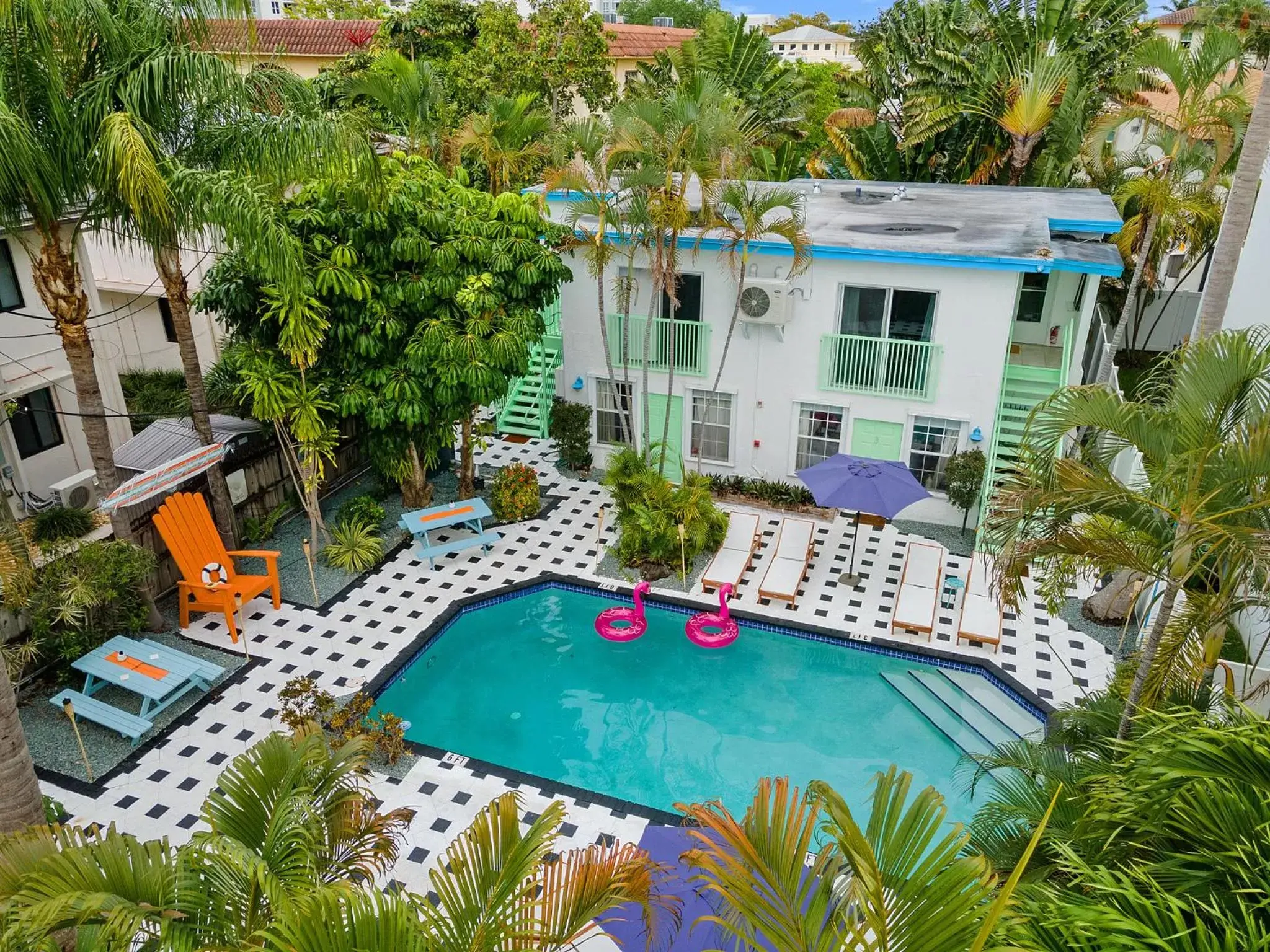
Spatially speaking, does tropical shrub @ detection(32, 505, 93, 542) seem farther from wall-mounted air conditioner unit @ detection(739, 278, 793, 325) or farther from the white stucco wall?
wall-mounted air conditioner unit @ detection(739, 278, 793, 325)

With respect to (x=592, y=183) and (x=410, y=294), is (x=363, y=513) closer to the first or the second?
(x=410, y=294)

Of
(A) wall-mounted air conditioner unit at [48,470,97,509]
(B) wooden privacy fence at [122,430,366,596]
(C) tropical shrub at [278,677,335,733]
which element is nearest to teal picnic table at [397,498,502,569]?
(B) wooden privacy fence at [122,430,366,596]

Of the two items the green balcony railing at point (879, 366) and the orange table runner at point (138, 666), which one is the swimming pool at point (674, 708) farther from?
the green balcony railing at point (879, 366)

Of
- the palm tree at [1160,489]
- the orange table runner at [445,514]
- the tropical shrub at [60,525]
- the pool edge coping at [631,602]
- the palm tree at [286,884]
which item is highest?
the palm tree at [1160,489]

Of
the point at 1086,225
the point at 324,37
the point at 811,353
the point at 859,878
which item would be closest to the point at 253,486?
the point at 811,353

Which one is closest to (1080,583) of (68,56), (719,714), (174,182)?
(719,714)

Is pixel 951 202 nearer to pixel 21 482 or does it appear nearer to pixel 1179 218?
pixel 1179 218

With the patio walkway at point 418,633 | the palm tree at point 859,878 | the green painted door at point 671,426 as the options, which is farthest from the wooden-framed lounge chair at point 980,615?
the palm tree at point 859,878
